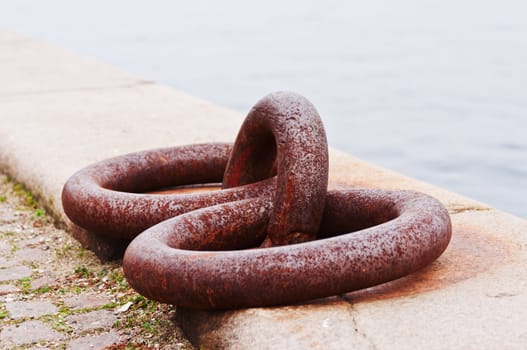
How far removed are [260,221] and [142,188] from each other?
90cm

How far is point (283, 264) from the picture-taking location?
7.63ft

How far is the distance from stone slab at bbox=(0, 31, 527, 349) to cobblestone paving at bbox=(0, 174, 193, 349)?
0.38ft

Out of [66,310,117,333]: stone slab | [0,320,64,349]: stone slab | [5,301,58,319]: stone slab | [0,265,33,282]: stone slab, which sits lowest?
[0,265,33,282]: stone slab

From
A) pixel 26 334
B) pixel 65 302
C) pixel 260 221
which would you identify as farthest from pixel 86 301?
pixel 260 221

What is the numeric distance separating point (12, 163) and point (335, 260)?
96.7 inches

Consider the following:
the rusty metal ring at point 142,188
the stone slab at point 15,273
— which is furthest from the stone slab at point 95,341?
the stone slab at point 15,273

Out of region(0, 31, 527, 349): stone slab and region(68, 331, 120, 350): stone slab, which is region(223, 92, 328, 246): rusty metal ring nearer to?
region(0, 31, 527, 349): stone slab

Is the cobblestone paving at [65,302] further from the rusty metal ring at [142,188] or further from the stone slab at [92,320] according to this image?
the rusty metal ring at [142,188]

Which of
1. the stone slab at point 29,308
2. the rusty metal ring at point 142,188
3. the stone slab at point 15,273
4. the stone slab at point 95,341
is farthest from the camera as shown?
the stone slab at point 15,273

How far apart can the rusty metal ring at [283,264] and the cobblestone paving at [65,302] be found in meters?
0.23

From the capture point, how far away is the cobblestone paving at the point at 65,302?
262 cm

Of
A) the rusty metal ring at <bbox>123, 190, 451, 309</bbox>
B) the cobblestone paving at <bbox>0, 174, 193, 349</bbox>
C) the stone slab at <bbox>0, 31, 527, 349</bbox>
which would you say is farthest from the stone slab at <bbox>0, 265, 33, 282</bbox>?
the rusty metal ring at <bbox>123, 190, 451, 309</bbox>

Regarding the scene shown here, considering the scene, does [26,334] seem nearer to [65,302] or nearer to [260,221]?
[65,302]

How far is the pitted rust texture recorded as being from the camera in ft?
7.71
